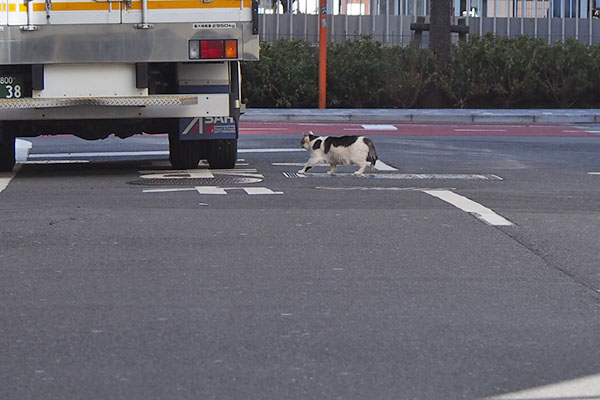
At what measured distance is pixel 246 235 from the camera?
8938mm

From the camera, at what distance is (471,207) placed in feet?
34.4

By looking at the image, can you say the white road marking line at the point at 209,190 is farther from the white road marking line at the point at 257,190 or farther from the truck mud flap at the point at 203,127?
the truck mud flap at the point at 203,127

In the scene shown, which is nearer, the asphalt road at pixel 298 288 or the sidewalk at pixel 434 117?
the asphalt road at pixel 298 288

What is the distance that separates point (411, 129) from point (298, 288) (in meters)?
16.6

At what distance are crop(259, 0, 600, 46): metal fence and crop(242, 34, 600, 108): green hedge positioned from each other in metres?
4.89

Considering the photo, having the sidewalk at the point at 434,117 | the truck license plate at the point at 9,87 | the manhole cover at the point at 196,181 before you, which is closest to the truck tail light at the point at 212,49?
the manhole cover at the point at 196,181

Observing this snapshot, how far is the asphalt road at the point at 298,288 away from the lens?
17.3 feet

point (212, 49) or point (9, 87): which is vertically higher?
point (212, 49)

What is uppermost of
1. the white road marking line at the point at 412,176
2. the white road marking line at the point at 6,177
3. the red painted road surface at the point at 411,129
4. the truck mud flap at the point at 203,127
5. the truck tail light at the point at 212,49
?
the truck tail light at the point at 212,49

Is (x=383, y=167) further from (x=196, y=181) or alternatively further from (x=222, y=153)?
(x=196, y=181)

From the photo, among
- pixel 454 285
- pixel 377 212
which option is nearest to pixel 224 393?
pixel 454 285

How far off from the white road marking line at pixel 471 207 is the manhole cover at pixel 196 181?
205 centimetres

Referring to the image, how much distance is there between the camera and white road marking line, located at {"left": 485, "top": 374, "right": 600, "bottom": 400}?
5.00m

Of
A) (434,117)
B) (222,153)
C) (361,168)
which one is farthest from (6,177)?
(434,117)
